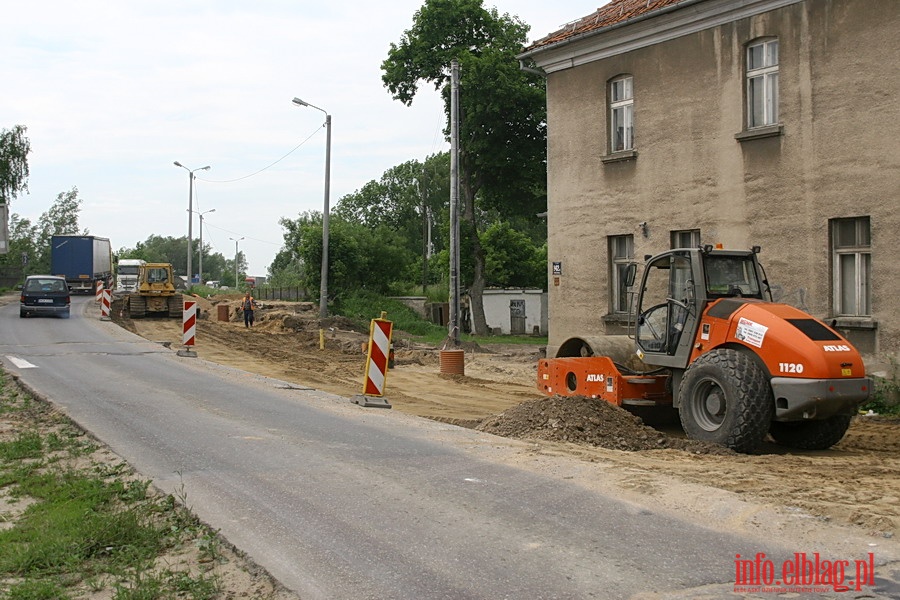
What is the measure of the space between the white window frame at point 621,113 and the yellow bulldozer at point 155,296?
83.7 ft

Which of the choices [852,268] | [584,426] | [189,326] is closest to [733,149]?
[852,268]

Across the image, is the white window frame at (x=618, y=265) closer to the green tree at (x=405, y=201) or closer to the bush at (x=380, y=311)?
the bush at (x=380, y=311)

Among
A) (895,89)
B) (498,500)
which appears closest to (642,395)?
(498,500)

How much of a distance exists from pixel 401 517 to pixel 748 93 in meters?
12.8

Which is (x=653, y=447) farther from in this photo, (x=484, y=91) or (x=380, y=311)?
(x=380, y=311)

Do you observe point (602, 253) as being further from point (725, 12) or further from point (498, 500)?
point (498, 500)

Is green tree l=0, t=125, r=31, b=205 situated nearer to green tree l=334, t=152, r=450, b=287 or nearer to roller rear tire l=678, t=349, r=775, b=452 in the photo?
green tree l=334, t=152, r=450, b=287

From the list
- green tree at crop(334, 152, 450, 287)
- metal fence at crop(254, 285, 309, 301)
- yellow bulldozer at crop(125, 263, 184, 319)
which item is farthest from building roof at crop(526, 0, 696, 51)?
green tree at crop(334, 152, 450, 287)

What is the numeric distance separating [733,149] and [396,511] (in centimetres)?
1225

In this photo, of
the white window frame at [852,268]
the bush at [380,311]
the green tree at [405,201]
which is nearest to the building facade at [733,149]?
the white window frame at [852,268]

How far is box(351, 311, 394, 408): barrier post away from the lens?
1347 cm

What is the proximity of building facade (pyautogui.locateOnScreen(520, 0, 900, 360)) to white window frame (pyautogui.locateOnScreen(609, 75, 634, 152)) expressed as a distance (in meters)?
0.03

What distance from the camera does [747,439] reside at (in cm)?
992

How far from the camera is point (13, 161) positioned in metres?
62.7
